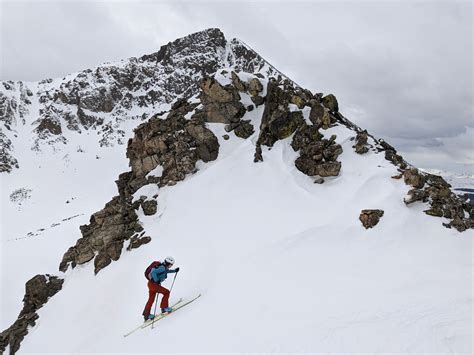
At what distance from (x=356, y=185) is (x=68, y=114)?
113 metres

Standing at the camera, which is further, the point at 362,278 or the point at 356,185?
the point at 356,185

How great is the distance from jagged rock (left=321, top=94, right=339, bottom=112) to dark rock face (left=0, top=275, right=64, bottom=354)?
23.1 metres

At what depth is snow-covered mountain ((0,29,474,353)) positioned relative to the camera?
11367 mm

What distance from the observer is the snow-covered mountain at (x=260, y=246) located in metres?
11.4

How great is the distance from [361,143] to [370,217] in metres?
6.78

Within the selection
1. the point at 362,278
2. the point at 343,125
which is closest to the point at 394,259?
the point at 362,278

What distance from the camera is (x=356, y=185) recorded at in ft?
63.9

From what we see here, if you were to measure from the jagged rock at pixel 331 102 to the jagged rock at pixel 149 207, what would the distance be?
14.6 m

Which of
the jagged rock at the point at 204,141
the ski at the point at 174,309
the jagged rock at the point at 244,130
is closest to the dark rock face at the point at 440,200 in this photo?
the ski at the point at 174,309

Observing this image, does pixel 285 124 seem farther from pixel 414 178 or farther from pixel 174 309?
pixel 174 309

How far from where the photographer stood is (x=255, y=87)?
1118 inches

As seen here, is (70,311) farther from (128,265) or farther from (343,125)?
(343,125)

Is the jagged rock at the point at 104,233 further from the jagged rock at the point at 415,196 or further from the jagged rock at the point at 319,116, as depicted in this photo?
the jagged rock at the point at 415,196

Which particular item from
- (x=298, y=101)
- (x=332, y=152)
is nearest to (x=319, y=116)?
(x=298, y=101)
